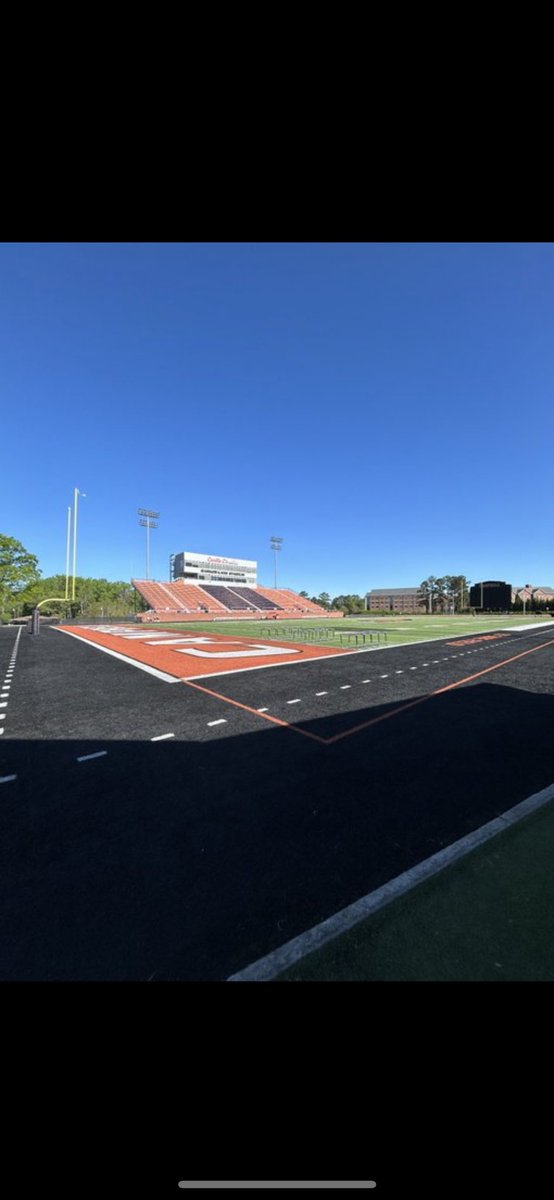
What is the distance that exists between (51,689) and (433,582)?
455 ft

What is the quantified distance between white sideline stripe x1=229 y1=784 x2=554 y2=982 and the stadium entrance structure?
63436 millimetres

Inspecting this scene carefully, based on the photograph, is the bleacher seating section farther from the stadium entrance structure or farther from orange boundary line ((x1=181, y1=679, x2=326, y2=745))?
orange boundary line ((x1=181, y1=679, x2=326, y2=745))

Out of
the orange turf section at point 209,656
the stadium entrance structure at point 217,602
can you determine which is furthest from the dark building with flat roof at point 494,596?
the orange turf section at point 209,656

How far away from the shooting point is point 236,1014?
212 centimetres

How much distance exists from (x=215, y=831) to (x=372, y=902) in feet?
5.22

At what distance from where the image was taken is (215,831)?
12.1 ft

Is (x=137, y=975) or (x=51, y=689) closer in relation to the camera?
(x=137, y=975)

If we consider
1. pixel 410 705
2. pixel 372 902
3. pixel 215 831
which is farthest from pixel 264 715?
pixel 372 902

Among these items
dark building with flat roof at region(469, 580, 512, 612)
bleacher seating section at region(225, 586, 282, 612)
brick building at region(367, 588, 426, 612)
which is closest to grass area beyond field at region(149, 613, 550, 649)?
bleacher seating section at region(225, 586, 282, 612)

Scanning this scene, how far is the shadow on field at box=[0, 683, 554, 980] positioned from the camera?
98.0 inches

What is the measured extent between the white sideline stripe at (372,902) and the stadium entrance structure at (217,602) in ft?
208

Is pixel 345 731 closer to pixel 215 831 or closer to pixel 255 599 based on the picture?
pixel 215 831
